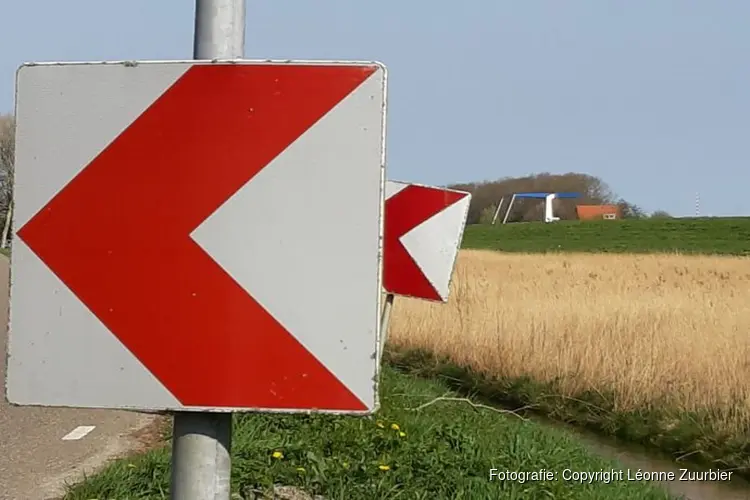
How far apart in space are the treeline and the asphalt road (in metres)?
65.5

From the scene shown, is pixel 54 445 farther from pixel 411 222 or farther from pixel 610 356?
pixel 610 356

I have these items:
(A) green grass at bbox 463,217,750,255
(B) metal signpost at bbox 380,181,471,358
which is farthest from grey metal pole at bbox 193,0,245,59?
(A) green grass at bbox 463,217,750,255

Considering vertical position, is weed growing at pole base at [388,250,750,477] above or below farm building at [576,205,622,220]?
above

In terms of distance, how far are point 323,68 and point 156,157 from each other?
38 centimetres

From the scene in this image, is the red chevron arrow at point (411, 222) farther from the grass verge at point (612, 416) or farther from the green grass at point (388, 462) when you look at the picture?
the grass verge at point (612, 416)

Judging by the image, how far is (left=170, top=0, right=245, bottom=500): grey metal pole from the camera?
6.09 feet

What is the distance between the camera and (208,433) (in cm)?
188

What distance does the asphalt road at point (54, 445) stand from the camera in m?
5.04

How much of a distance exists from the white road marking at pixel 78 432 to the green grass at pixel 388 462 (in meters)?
1.24

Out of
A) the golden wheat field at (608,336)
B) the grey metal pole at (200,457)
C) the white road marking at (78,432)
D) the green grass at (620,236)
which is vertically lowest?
the green grass at (620,236)

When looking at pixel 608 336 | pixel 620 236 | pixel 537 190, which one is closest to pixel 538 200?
pixel 537 190

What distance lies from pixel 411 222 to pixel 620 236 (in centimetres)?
4759

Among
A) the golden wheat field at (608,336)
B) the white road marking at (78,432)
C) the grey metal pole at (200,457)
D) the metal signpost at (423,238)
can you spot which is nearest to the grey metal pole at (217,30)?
the grey metal pole at (200,457)

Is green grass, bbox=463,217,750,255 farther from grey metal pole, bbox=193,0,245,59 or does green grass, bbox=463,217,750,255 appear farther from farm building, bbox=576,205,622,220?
grey metal pole, bbox=193,0,245,59
